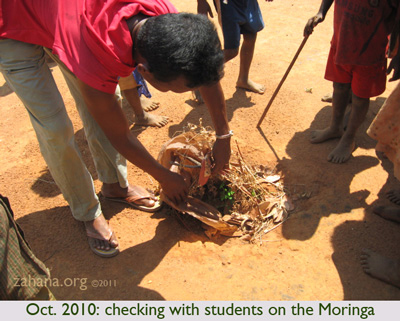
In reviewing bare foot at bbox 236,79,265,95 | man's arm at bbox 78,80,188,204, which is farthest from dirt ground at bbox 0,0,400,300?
man's arm at bbox 78,80,188,204

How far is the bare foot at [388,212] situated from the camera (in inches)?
96.1

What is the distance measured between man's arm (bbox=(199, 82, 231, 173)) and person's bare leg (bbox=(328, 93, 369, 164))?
119 cm

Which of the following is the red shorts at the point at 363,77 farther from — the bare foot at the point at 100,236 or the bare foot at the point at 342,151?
the bare foot at the point at 100,236

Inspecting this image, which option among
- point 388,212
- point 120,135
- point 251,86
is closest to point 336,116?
point 388,212

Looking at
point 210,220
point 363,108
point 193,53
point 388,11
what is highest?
point 193,53

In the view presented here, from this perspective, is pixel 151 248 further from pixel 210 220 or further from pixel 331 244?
pixel 331 244

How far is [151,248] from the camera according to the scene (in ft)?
8.03

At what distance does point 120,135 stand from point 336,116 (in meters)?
2.12

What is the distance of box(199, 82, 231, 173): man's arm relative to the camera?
2061mm

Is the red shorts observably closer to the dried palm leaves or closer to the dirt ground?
the dirt ground

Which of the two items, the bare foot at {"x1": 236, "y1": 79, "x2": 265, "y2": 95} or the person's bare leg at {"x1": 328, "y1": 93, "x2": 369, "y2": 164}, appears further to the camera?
the bare foot at {"x1": 236, "y1": 79, "x2": 265, "y2": 95}

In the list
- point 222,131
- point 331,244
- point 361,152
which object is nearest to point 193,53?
point 222,131

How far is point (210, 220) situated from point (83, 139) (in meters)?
1.83

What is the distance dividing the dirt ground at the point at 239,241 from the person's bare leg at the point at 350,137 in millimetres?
81
